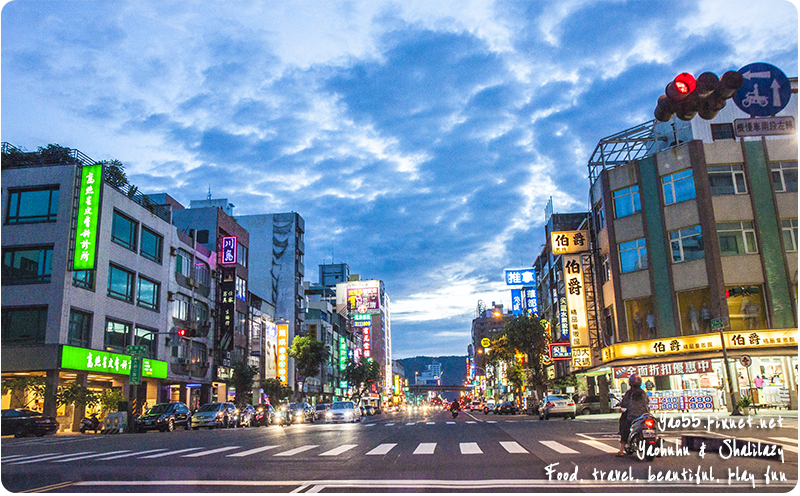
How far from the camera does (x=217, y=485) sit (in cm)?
948

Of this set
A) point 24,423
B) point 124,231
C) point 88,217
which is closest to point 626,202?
point 88,217

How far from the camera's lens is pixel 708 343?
34750mm

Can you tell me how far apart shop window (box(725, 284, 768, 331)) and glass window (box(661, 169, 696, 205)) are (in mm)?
5898

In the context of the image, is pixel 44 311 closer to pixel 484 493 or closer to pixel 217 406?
pixel 217 406

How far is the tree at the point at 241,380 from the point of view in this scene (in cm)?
6162

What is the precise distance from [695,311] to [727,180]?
25.6ft

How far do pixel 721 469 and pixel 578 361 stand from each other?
118 ft

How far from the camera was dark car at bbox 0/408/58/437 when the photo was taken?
3078 centimetres

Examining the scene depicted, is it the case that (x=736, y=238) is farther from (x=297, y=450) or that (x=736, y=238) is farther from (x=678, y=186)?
(x=297, y=450)

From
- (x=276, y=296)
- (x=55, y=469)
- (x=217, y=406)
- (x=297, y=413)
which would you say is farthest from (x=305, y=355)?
(x=55, y=469)


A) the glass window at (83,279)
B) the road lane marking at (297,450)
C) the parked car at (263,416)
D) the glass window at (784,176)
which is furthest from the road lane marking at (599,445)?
the glass window at (83,279)

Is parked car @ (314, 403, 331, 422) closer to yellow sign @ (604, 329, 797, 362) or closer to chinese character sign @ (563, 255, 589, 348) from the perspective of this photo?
chinese character sign @ (563, 255, 589, 348)

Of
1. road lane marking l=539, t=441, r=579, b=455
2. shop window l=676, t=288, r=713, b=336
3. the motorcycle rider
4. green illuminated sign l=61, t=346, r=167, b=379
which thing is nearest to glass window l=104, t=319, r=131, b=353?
green illuminated sign l=61, t=346, r=167, b=379

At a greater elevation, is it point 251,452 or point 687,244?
point 687,244
